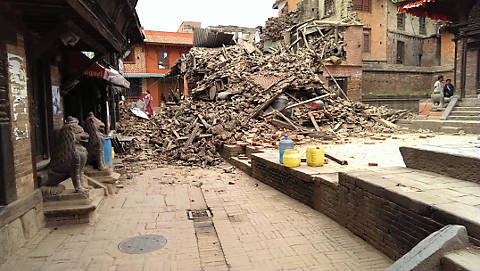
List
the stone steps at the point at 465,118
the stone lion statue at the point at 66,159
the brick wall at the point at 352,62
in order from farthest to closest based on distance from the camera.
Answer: the brick wall at the point at 352,62 → the stone steps at the point at 465,118 → the stone lion statue at the point at 66,159

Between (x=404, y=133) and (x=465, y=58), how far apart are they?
6.38m

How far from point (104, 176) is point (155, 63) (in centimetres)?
2845

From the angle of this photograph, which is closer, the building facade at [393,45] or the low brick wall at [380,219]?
the low brick wall at [380,219]

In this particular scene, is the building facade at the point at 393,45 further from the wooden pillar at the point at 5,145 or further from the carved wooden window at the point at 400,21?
the wooden pillar at the point at 5,145

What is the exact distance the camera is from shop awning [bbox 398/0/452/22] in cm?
1418

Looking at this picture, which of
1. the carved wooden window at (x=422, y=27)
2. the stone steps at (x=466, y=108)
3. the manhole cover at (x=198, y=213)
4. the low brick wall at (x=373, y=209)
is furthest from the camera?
the carved wooden window at (x=422, y=27)

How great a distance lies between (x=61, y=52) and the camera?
746 cm

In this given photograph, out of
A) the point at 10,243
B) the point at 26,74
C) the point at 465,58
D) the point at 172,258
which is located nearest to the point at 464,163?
the point at 172,258

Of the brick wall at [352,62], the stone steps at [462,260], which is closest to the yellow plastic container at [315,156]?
the stone steps at [462,260]

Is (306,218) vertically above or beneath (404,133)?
beneath

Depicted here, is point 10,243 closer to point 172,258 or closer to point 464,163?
point 172,258

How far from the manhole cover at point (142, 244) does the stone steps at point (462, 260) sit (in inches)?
138

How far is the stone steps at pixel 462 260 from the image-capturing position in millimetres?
2500

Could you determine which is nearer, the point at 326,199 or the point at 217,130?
the point at 326,199
